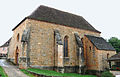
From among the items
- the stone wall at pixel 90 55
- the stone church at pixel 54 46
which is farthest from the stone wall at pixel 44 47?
the stone wall at pixel 90 55

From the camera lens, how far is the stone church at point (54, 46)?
52.4 feet

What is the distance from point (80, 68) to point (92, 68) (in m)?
2.52

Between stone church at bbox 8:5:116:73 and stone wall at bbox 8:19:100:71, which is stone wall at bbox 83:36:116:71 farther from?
stone wall at bbox 8:19:100:71

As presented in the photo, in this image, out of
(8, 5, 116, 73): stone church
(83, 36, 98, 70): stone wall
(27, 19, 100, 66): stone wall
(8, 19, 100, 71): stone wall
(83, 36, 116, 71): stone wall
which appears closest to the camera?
(8, 5, 116, 73): stone church

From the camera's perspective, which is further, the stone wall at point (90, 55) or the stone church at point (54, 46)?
the stone wall at point (90, 55)

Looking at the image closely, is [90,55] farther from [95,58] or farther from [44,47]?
[44,47]

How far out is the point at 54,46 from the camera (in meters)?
18.0

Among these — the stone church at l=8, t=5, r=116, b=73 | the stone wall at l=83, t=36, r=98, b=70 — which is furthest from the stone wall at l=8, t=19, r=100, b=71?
the stone wall at l=83, t=36, r=98, b=70

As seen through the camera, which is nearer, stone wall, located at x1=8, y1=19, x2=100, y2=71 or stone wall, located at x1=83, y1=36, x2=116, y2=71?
stone wall, located at x1=8, y1=19, x2=100, y2=71

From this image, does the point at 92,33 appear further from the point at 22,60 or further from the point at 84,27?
the point at 22,60

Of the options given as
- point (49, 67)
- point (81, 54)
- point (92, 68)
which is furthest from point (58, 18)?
point (92, 68)

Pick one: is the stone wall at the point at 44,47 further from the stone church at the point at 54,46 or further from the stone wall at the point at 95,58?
the stone wall at the point at 95,58

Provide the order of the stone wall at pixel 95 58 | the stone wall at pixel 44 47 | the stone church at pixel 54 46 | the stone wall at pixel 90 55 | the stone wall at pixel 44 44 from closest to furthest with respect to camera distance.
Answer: the stone church at pixel 54 46
the stone wall at pixel 44 47
the stone wall at pixel 44 44
the stone wall at pixel 95 58
the stone wall at pixel 90 55

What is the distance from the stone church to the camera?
1596 cm
